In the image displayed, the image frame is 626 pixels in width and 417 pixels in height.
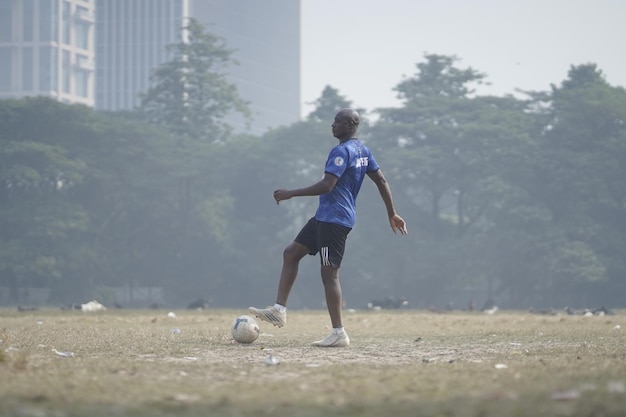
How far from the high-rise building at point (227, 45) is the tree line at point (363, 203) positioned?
210 feet

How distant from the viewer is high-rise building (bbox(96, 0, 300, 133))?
6097 inches

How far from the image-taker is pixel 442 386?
26.2 feet

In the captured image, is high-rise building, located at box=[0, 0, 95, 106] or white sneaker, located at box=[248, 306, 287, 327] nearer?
white sneaker, located at box=[248, 306, 287, 327]

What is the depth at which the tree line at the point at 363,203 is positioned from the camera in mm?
60281

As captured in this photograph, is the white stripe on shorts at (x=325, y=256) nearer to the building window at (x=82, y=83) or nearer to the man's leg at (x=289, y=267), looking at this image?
the man's leg at (x=289, y=267)

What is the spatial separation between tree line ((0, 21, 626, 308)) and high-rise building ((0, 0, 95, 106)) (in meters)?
60.3

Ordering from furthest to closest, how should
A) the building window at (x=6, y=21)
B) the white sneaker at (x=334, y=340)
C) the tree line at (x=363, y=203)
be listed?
the building window at (x=6, y=21) < the tree line at (x=363, y=203) < the white sneaker at (x=334, y=340)

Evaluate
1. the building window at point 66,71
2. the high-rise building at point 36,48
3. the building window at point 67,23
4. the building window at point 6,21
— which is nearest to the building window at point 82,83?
the building window at point 66,71

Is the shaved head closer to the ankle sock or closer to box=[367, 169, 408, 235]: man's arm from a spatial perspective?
box=[367, 169, 408, 235]: man's arm

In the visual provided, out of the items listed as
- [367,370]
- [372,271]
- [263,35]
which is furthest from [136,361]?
[263,35]

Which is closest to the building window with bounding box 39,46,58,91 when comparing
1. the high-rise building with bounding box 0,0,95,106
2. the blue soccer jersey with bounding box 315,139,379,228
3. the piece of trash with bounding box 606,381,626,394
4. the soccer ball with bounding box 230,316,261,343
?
the high-rise building with bounding box 0,0,95,106

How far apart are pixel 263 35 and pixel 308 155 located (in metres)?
116

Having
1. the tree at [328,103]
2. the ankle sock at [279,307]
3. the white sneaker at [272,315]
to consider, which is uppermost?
the tree at [328,103]

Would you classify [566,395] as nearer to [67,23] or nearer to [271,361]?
[271,361]
